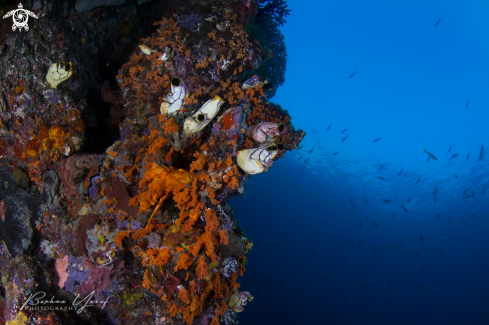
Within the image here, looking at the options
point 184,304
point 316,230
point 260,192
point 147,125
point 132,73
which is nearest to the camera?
point 184,304

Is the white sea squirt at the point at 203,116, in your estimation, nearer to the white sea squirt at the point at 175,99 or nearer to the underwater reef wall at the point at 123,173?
the underwater reef wall at the point at 123,173

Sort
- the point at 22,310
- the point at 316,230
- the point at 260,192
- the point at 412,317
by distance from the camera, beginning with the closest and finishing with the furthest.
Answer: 1. the point at 22,310
2. the point at 412,317
3. the point at 260,192
4. the point at 316,230

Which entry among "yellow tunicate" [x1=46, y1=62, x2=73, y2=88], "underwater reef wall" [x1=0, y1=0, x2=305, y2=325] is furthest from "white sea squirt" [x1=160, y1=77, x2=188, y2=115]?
"yellow tunicate" [x1=46, y1=62, x2=73, y2=88]

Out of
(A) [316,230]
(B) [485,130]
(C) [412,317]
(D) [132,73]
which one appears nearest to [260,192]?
(A) [316,230]

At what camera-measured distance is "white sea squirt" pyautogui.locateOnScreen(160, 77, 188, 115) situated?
2.96m

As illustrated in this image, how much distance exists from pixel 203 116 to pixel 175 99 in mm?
545

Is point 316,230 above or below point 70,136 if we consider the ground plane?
above

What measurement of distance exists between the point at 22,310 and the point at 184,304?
226 centimetres

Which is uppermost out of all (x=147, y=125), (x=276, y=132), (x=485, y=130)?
(x=485, y=130)

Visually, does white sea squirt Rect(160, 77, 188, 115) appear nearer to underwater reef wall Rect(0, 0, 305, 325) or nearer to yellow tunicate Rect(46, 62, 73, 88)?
underwater reef wall Rect(0, 0, 305, 325)

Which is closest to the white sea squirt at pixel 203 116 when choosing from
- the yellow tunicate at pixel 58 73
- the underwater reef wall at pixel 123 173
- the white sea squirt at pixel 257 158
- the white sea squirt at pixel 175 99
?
the underwater reef wall at pixel 123 173

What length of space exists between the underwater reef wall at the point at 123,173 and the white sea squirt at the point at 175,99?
2cm

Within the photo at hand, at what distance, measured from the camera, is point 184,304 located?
2453 mm

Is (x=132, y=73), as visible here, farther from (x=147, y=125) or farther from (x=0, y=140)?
(x=0, y=140)
